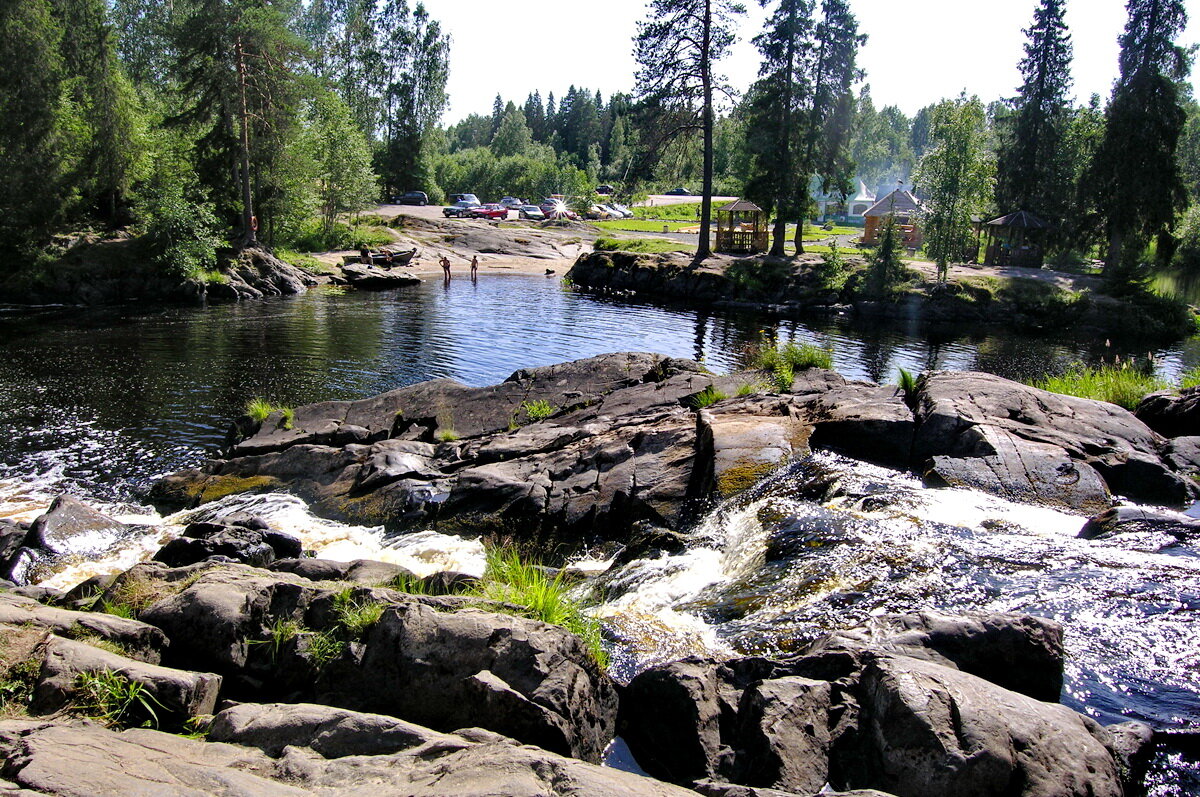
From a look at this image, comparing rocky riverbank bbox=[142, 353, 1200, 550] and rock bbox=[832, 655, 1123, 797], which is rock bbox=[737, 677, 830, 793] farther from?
rocky riverbank bbox=[142, 353, 1200, 550]

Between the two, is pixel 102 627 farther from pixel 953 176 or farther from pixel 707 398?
pixel 953 176

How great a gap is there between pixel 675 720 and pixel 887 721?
1.78 meters

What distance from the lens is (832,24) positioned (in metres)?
48.3

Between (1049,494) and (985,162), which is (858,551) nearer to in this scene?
(1049,494)

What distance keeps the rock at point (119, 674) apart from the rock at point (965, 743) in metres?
5.17

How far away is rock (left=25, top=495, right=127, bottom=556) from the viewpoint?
515 inches

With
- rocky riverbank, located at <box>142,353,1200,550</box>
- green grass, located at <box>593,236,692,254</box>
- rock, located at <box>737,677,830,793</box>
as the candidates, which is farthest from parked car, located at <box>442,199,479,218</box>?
rock, located at <box>737,677,830,793</box>

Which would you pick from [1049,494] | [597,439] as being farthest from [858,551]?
[597,439]

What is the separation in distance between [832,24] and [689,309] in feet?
67.1

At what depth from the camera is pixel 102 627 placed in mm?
7027

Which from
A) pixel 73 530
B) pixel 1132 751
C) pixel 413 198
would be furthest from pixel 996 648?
pixel 413 198

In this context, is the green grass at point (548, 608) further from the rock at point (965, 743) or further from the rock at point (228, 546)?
the rock at point (228, 546)

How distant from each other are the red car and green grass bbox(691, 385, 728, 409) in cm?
6534

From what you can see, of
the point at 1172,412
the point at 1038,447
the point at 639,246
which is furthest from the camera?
the point at 639,246
